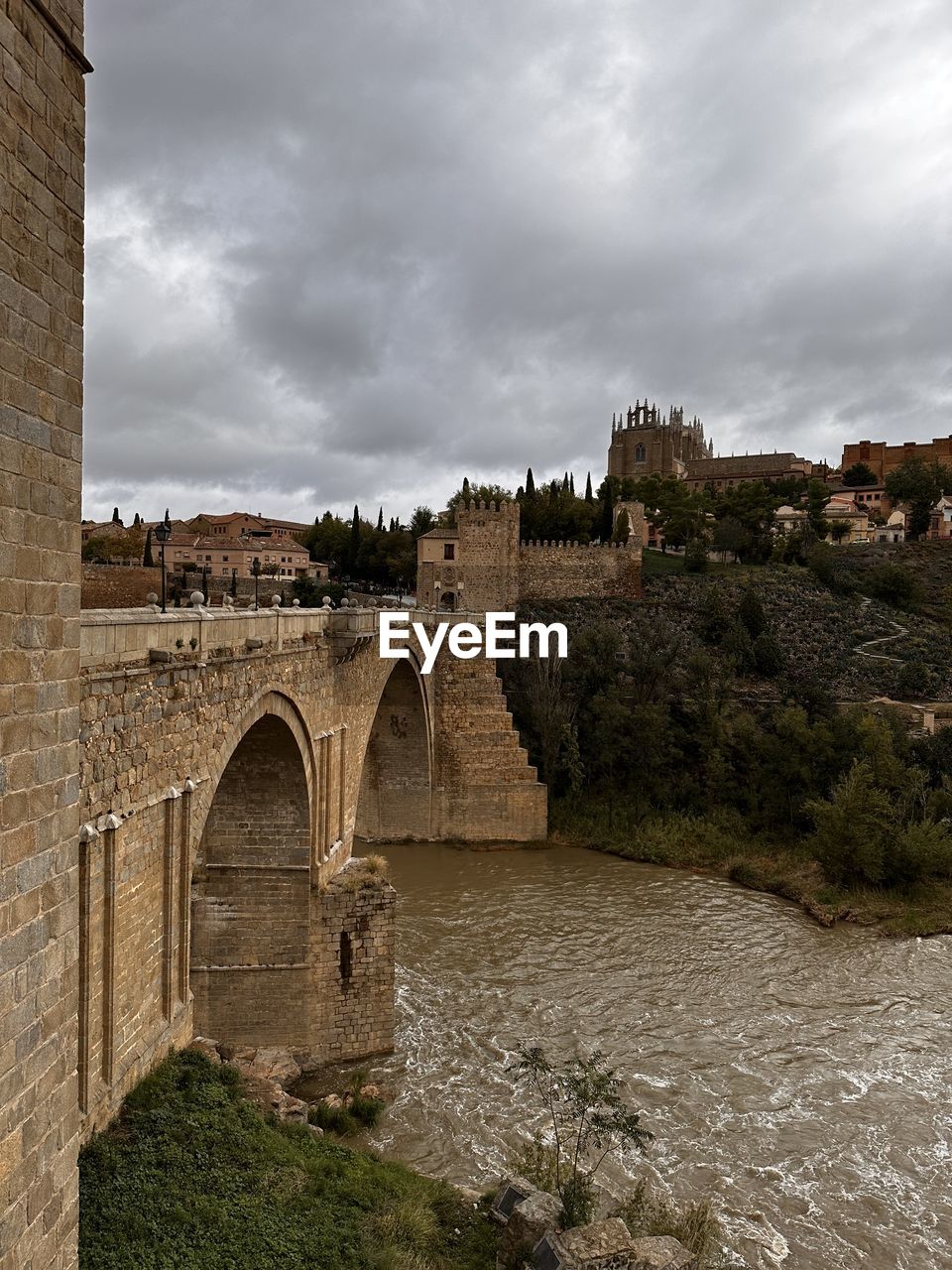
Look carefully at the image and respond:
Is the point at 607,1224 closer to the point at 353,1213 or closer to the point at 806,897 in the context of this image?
the point at 353,1213

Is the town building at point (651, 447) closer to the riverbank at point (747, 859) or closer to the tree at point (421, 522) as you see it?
the tree at point (421, 522)

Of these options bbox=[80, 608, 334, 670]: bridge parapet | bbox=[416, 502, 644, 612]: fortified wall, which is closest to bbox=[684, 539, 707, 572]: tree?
bbox=[416, 502, 644, 612]: fortified wall

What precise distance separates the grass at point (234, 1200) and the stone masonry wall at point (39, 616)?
2167 millimetres

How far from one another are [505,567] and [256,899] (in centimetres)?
2558

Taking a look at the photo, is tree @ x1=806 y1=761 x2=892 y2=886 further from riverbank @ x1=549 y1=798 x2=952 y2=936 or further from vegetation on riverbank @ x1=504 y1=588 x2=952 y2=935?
riverbank @ x1=549 y1=798 x2=952 y2=936

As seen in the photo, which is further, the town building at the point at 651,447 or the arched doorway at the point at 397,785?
the town building at the point at 651,447

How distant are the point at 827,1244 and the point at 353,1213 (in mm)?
4850

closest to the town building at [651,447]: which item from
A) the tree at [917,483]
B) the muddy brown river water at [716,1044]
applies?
the tree at [917,483]

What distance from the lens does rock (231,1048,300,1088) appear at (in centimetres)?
955

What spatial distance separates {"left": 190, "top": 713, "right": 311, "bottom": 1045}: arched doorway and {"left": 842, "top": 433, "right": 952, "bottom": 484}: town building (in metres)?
72.2

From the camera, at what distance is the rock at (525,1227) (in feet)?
21.7

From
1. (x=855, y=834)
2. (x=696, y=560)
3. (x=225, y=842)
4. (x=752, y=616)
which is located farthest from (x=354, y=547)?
(x=225, y=842)

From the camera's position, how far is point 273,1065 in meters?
9.90

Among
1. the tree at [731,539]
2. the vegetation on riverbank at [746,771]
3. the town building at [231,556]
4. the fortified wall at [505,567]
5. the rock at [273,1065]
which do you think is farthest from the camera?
the tree at [731,539]
